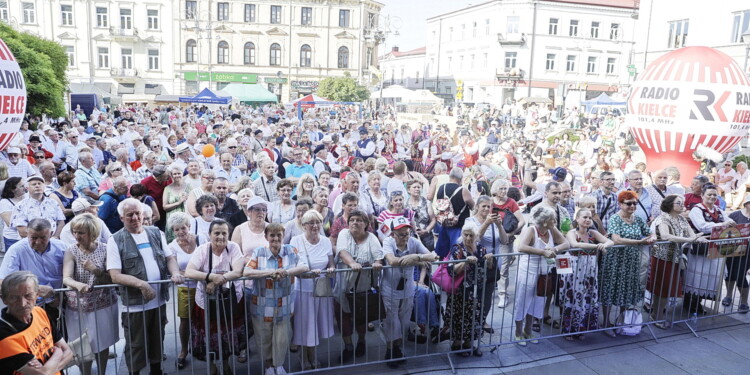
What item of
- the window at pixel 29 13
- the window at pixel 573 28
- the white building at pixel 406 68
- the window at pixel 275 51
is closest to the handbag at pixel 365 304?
the window at pixel 573 28

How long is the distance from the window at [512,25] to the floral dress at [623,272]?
45.8 m

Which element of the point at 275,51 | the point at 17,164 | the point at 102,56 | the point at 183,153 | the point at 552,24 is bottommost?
the point at 17,164

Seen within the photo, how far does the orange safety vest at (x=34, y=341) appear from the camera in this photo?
127 inches

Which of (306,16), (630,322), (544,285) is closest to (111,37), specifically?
(306,16)

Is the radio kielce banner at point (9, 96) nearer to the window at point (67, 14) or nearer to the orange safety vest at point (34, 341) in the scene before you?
the orange safety vest at point (34, 341)

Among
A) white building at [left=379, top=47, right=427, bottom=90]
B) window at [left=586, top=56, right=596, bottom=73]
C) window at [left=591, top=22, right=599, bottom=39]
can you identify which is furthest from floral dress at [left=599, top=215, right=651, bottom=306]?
white building at [left=379, top=47, right=427, bottom=90]

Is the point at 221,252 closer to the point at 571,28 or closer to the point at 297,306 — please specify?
the point at 297,306

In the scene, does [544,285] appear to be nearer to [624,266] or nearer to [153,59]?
[624,266]

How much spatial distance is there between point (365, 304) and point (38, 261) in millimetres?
2849

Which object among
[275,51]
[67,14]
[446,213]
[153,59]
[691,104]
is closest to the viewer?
[446,213]

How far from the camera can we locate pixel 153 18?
5047cm

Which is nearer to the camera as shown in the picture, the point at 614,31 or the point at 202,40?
the point at 614,31

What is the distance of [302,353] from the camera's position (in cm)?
509

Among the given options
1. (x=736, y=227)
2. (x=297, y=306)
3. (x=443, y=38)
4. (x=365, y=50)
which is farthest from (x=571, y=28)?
(x=297, y=306)
